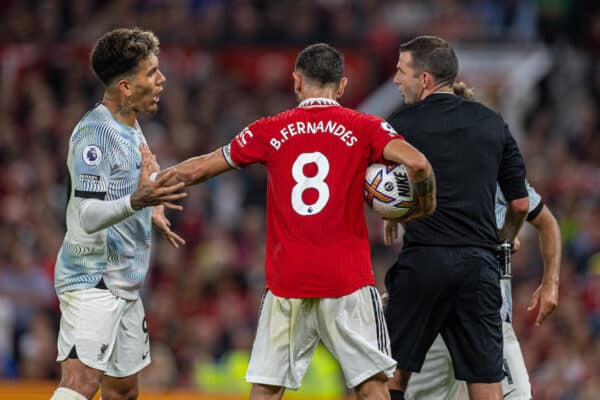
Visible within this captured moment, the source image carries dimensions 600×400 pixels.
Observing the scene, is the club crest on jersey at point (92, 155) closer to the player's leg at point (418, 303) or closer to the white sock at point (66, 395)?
the white sock at point (66, 395)

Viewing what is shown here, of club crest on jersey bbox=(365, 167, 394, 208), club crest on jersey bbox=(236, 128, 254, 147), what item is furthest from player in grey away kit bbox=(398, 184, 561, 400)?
club crest on jersey bbox=(236, 128, 254, 147)

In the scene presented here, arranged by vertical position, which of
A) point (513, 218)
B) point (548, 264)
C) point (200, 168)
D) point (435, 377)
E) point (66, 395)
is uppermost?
point (200, 168)

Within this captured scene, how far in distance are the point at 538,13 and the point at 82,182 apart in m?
11.2

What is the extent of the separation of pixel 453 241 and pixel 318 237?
2.88ft

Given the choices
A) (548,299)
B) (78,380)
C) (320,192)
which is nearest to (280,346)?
(320,192)

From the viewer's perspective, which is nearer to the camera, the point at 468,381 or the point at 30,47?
the point at 468,381

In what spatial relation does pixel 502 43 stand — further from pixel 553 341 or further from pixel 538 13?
pixel 553 341

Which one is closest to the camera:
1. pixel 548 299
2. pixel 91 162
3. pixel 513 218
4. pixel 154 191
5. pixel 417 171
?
pixel 417 171

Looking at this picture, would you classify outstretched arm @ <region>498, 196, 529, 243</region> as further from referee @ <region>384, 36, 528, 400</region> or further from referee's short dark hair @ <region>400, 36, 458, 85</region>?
referee's short dark hair @ <region>400, 36, 458, 85</region>

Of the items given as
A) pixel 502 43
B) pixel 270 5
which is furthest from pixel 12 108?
pixel 502 43

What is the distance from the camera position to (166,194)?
641cm

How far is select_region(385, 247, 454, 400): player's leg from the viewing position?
6914 mm

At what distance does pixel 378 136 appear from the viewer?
6.45 metres

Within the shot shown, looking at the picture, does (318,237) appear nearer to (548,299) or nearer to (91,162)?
(91,162)
